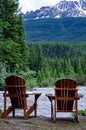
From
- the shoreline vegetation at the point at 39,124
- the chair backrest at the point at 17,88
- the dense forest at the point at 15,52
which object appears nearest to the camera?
the shoreline vegetation at the point at 39,124

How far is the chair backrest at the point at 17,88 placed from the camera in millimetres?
11844

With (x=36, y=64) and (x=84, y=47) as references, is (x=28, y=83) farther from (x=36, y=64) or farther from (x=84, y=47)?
(x=84, y=47)

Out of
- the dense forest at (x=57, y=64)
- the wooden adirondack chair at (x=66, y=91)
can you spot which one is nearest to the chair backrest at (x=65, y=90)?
the wooden adirondack chair at (x=66, y=91)

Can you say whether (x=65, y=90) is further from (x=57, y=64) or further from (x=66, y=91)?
(x=57, y=64)

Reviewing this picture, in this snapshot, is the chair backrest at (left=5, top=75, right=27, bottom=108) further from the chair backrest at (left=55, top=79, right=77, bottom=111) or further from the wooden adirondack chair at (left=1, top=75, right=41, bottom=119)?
the chair backrest at (left=55, top=79, right=77, bottom=111)

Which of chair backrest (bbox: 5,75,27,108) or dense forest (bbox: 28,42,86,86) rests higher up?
chair backrest (bbox: 5,75,27,108)

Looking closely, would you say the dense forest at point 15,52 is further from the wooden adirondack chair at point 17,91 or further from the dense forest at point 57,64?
the wooden adirondack chair at point 17,91

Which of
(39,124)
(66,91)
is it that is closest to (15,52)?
(66,91)

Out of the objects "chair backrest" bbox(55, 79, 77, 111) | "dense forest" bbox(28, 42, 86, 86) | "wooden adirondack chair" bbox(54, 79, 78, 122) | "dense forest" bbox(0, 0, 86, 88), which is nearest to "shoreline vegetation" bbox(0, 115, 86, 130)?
"wooden adirondack chair" bbox(54, 79, 78, 122)

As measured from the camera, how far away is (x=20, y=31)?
49594 mm

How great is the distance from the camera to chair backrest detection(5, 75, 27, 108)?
466 inches

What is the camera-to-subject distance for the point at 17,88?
11.9 metres

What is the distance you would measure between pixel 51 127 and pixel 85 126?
3.20 ft

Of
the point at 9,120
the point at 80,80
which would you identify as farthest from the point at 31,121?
the point at 80,80
